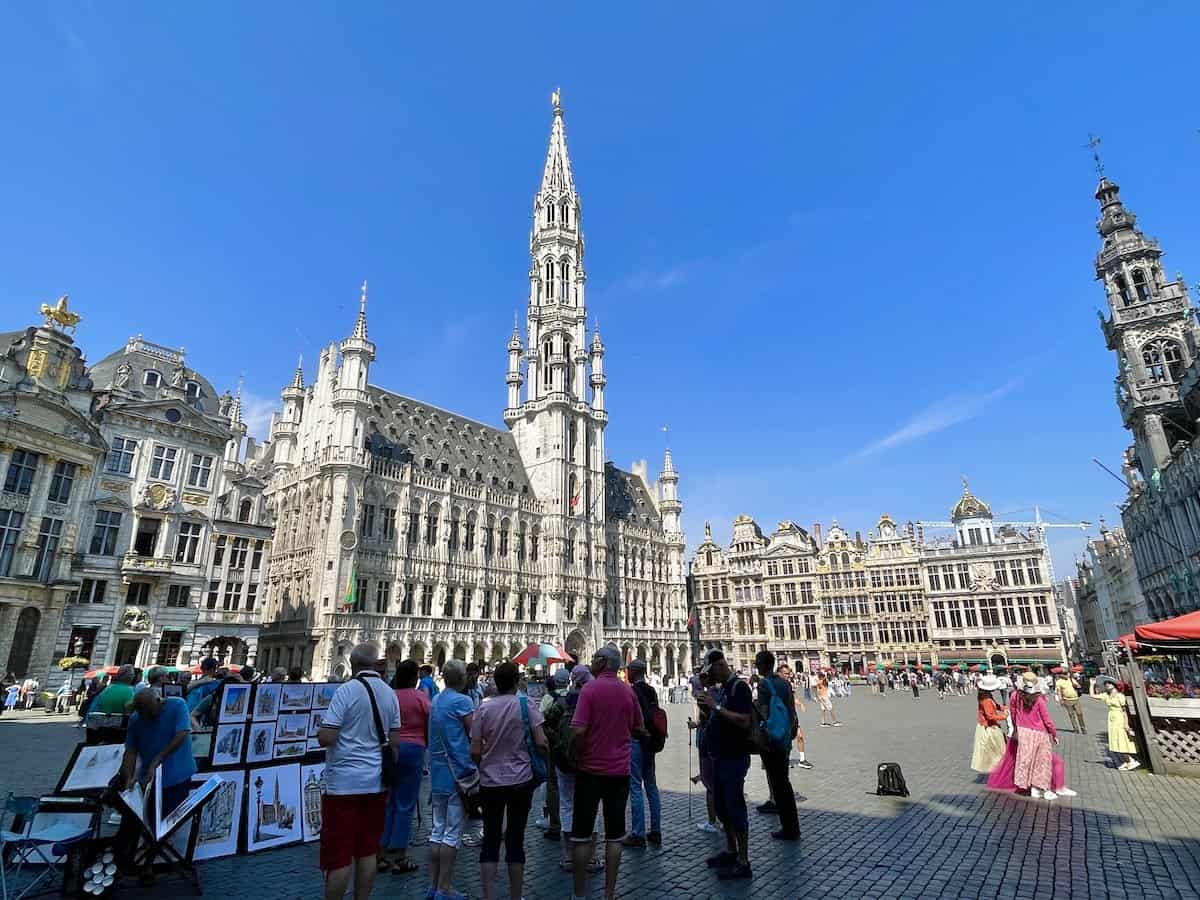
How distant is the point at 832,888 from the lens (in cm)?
594

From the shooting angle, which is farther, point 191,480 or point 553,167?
point 553,167

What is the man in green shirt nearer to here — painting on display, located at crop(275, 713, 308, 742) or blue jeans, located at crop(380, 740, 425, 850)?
painting on display, located at crop(275, 713, 308, 742)

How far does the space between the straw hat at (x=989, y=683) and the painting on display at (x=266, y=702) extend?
11.1 m

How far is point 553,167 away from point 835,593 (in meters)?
60.5

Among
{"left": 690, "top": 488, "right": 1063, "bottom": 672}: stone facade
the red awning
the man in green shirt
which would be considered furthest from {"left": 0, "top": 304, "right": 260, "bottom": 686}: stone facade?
{"left": 690, "top": 488, "right": 1063, "bottom": 672}: stone facade

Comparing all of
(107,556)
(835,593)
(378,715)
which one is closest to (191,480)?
(107,556)

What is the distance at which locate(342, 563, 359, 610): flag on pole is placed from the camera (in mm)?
39031

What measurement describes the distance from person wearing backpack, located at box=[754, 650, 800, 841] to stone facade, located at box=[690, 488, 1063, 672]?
59.2 metres

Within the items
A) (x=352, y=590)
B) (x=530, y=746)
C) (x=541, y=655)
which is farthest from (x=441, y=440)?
(x=530, y=746)

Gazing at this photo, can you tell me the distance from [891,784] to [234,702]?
9964 mm

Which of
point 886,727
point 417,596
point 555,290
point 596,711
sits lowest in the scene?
point 886,727

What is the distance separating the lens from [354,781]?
4.73m

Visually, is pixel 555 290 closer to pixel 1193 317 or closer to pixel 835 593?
pixel 835 593

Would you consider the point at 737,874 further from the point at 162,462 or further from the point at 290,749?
the point at 162,462
